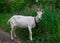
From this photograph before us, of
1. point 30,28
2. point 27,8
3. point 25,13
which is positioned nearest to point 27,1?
point 27,8

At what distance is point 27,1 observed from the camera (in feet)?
43.4

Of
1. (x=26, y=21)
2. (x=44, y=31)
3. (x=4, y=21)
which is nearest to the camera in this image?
(x=26, y=21)

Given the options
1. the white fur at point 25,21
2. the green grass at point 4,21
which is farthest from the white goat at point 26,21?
the green grass at point 4,21

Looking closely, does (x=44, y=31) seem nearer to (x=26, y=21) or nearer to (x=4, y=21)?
(x=26, y=21)

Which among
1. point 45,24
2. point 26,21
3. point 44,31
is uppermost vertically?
point 26,21

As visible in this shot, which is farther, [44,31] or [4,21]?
[4,21]

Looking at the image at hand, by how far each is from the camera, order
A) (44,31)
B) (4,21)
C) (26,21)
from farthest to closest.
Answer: (4,21) → (44,31) → (26,21)

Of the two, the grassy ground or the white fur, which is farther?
the white fur

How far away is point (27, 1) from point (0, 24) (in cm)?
219

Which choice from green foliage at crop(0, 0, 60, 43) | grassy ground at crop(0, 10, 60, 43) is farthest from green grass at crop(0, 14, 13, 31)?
grassy ground at crop(0, 10, 60, 43)

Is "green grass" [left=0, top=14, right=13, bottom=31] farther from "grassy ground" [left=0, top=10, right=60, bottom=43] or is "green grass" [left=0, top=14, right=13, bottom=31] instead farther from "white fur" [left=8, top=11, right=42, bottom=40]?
"white fur" [left=8, top=11, right=42, bottom=40]

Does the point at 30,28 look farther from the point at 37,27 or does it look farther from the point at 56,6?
the point at 56,6

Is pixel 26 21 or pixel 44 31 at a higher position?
pixel 26 21

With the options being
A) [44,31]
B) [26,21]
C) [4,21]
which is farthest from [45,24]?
[4,21]
